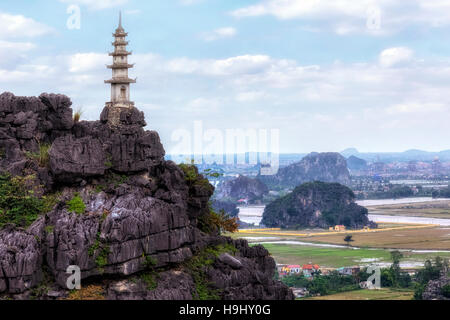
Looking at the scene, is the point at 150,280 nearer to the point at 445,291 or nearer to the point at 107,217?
the point at 107,217

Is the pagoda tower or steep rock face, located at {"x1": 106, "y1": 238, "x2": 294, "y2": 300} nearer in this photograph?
steep rock face, located at {"x1": 106, "y1": 238, "x2": 294, "y2": 300}

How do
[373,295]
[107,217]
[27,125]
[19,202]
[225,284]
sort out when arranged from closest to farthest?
[107,217] → [19,202] → [225,284] → [27,125] → [373,295]

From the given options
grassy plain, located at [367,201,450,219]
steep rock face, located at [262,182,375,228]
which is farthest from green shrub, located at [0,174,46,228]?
grassy plain, located at [367,201,450,219]

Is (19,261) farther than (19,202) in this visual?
No

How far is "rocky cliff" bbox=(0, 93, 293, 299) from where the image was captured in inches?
1244

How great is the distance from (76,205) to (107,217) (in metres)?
1.75

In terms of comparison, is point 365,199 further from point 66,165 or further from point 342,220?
point 66,165

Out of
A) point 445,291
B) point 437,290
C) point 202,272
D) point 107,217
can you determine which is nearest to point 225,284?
point 202,272

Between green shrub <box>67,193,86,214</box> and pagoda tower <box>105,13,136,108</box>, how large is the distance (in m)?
5.73

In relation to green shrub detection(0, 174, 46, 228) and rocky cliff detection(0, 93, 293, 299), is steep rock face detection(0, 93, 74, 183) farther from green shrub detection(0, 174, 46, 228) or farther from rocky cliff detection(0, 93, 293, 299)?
green shrub detection(0, 174, 46, 228)

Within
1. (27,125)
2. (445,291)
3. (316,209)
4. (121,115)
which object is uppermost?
(121,115)

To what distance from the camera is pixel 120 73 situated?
37938 millimetres

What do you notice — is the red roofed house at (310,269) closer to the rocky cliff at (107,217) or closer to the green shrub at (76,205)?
the rocky cliff at (107,217)

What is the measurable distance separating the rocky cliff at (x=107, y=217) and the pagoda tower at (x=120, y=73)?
0.83 metres
